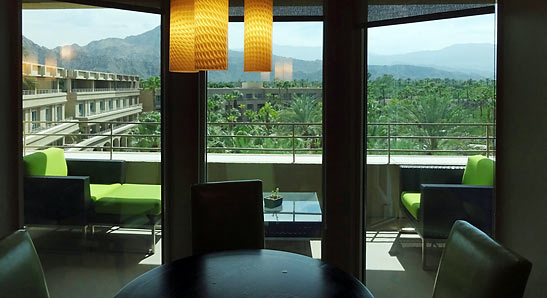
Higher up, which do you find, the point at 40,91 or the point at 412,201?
the point at 40,91

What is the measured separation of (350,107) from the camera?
10.5 ft

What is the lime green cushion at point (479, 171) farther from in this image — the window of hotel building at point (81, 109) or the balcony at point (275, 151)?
the window of hotel building at point (81, 109)

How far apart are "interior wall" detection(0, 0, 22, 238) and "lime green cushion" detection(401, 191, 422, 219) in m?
2.75

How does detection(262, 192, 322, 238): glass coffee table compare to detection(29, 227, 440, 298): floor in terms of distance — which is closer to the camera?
detection(29, 227, 440, 298): floor

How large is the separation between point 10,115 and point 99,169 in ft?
2.30

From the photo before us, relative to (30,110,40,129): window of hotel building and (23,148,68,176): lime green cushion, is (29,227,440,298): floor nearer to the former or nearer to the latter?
(23,148,68,176): lime green cushion

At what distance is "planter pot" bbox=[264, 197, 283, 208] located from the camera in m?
3.46

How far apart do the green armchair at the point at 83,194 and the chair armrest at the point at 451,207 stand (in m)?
2.02

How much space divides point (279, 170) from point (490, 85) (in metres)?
1.61

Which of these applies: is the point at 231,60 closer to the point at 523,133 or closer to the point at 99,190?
the point at 99,190

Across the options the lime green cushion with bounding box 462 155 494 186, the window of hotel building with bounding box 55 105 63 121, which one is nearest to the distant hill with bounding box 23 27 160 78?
the window of hotel building with bounding box 55 105 63 121

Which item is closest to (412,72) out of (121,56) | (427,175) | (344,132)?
(344,132)

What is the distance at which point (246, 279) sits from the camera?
78.2 inches

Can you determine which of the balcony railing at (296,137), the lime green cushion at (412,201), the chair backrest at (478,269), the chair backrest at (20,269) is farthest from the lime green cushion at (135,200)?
the chair backrest at (478,269)
